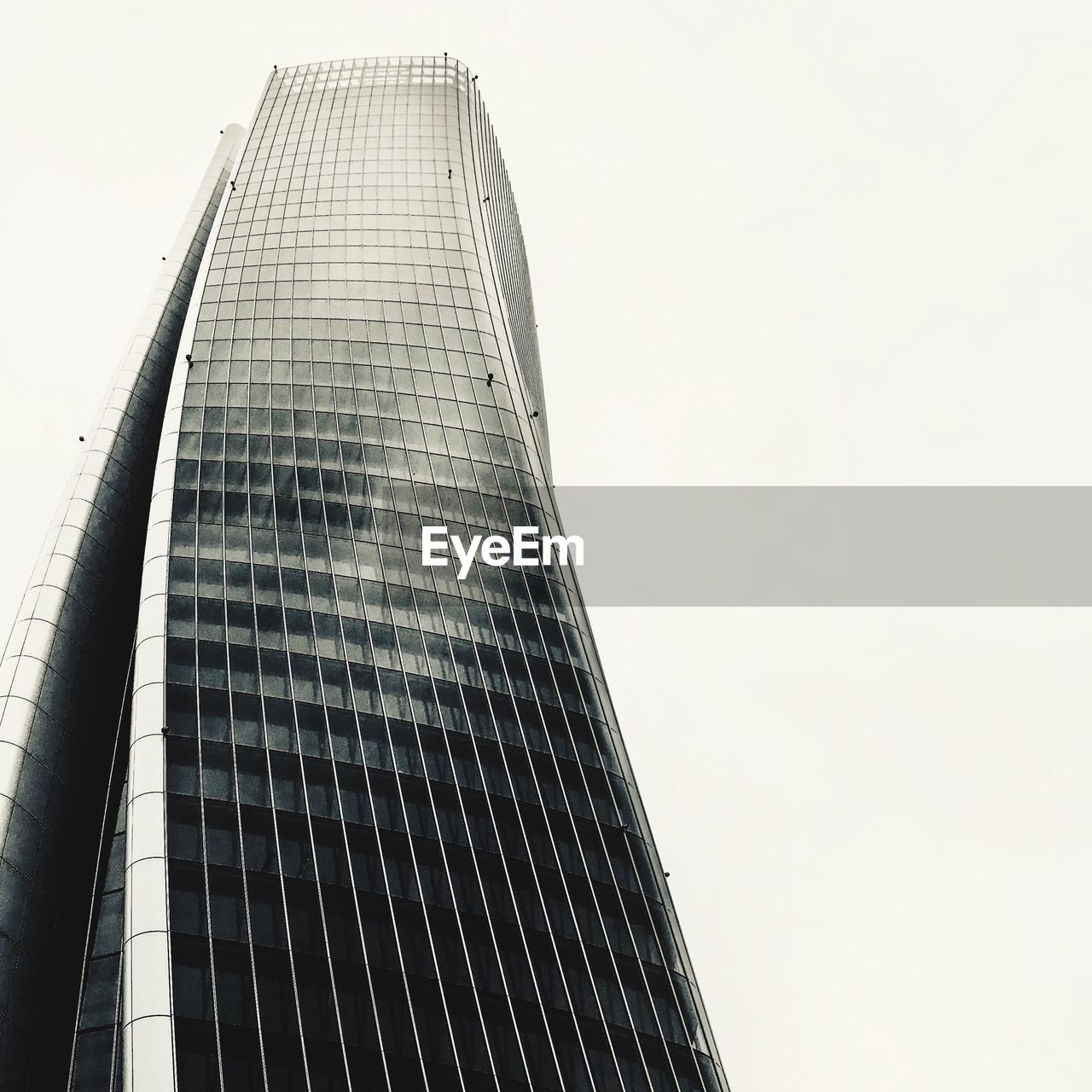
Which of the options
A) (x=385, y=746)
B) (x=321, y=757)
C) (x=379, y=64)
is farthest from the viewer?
(x=379, y=64)

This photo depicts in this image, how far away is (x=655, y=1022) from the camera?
1166 inches

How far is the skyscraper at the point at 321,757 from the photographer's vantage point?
27.3m

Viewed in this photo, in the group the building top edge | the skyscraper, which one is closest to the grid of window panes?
the skyscraper

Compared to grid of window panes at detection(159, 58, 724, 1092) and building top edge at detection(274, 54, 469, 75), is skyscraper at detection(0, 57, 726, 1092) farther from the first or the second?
building top edge at detection(274, 54, 469, 75)

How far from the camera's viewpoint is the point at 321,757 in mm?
32750

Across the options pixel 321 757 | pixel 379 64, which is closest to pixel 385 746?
pixel 321 757

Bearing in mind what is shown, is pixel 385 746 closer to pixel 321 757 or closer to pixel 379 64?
pixel 321 757

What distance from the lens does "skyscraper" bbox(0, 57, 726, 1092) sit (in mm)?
27328

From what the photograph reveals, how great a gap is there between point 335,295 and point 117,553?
21642 mm

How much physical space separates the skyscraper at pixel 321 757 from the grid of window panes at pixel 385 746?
117mm

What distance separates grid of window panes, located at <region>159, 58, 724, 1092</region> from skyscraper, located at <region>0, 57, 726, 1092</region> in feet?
0.38

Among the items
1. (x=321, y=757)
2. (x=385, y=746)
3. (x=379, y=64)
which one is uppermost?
(x=379, y=64)

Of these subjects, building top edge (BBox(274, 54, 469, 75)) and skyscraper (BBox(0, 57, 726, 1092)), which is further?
building top edge (BBox(274, 54, 469, 75))

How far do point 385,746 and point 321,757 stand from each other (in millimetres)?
2558
